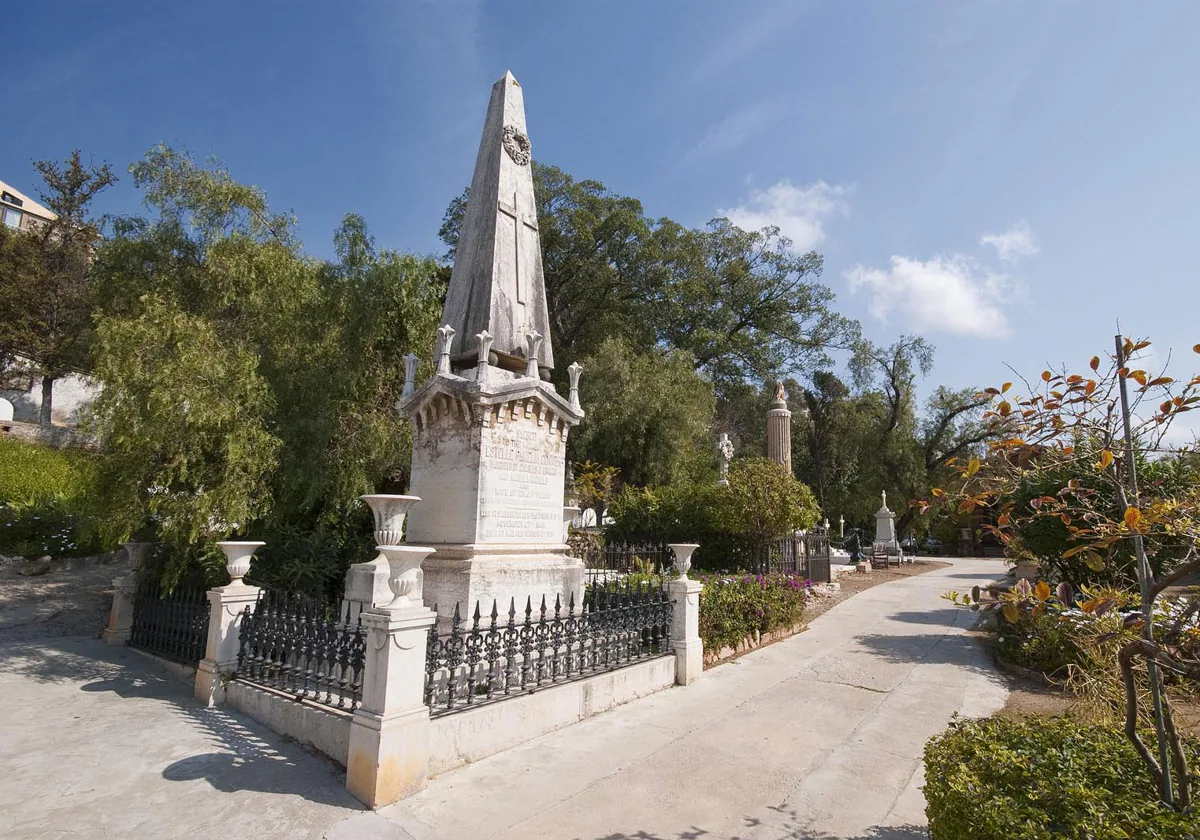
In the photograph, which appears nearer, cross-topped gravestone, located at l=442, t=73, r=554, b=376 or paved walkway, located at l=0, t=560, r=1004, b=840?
paved walkway, located at l=0, t=560, r=1004, b=840

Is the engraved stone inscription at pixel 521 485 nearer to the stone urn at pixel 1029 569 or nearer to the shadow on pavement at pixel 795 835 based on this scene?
the shadow on pavement at pixel 795 835

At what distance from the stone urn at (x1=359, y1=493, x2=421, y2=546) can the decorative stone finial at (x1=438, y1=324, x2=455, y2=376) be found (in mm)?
1848

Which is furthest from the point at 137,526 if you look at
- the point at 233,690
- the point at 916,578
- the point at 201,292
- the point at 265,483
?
the point at 916,578

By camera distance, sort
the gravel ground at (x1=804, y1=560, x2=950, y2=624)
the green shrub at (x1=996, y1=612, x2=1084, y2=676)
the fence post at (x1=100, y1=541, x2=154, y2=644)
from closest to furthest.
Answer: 1. the green shrub at (x1=996, y1=612, x2=1084, y2=676)
2. the fence post at (x1=100, y1=541, x2=154, y2=644)
3. the gravel ground at (x1=804, y1=560, x2=950, y2=624)

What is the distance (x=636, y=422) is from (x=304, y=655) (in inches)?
700

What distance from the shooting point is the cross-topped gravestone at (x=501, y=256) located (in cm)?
905

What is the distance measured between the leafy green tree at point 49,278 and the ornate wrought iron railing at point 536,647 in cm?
2698

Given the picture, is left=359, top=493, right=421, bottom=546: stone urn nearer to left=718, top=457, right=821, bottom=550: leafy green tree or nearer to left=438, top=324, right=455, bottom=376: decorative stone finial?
left=438, top=324, right=455, bottom=376: decorative stone finial

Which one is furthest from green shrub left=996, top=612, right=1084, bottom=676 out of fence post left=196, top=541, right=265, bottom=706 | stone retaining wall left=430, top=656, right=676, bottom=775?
fence post left=196, top=541, right=265, bottom=706

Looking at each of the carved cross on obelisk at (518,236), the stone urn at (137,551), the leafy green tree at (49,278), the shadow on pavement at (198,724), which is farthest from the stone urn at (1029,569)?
the leafy green tree at (49,278)

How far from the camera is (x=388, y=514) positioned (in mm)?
7297

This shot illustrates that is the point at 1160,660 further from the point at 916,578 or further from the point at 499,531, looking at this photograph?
the point at 916,578

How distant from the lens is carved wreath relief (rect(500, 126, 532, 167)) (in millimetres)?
9750

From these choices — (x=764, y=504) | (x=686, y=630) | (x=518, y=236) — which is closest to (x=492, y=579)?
(x=686, y=630)
